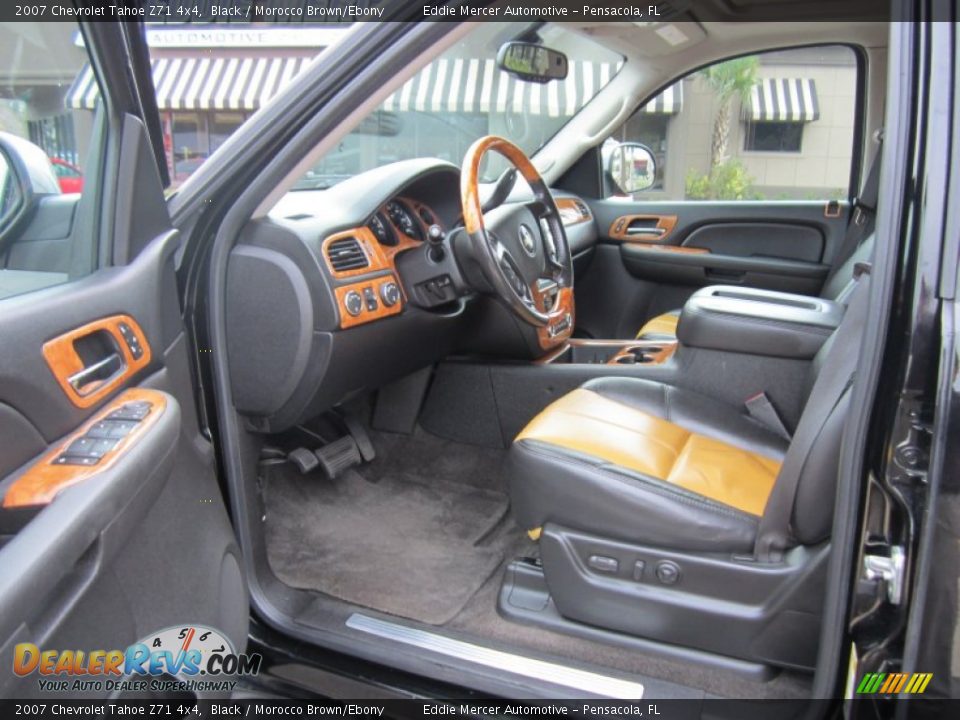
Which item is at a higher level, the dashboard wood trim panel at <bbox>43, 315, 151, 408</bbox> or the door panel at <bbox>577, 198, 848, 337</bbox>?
the dashboard wood trim panel at <bbox>43, 315, 151, 408</bbox>

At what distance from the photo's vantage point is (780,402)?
6.39 feet

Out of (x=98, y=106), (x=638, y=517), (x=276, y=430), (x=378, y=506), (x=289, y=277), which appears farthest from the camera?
(x=378, y=506)

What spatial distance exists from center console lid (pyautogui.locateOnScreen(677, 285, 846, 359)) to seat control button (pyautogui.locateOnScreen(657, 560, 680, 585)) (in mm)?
762

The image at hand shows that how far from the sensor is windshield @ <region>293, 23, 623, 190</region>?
89.0 inches

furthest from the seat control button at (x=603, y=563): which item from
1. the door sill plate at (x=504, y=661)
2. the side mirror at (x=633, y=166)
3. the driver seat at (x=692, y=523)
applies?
the side mirror at (x=633, y=166)

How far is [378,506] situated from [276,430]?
0.61m

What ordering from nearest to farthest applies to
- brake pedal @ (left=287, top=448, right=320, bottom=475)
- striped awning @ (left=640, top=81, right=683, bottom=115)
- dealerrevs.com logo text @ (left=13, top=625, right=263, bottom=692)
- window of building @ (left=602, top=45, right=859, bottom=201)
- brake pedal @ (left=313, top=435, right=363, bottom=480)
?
dealerrevs.com logo text @ (left=13, top=625, right=263, bottom=692) < brake pedal @ (left=287, top=448, right=320, bottom=475) < brake pedal @ (left=313, top=435, right=363, bottom=480) < window of building @ (left=602, top=45, right=859, bottom=201) < striped awning @ (left=640, top=81, right=683, bottom=115)

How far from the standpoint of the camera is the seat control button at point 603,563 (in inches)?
58.4

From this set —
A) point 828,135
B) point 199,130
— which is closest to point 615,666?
point 199,130

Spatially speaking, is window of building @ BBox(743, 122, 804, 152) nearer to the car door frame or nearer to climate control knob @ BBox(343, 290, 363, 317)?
climate control knob @ BBox(343, 290, 363, 317)

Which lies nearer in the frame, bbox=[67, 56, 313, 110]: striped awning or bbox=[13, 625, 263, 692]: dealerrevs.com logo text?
bbox=[13, 625, 263, 692]: dealerrevs.com logo text

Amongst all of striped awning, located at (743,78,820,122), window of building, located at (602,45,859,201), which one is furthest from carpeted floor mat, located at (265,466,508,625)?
striped awning, located at (743,78,820,122)

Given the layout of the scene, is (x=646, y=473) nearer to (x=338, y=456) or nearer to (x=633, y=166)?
(x=338, y=456)

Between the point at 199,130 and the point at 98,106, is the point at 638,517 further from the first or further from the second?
the point at 199,130
